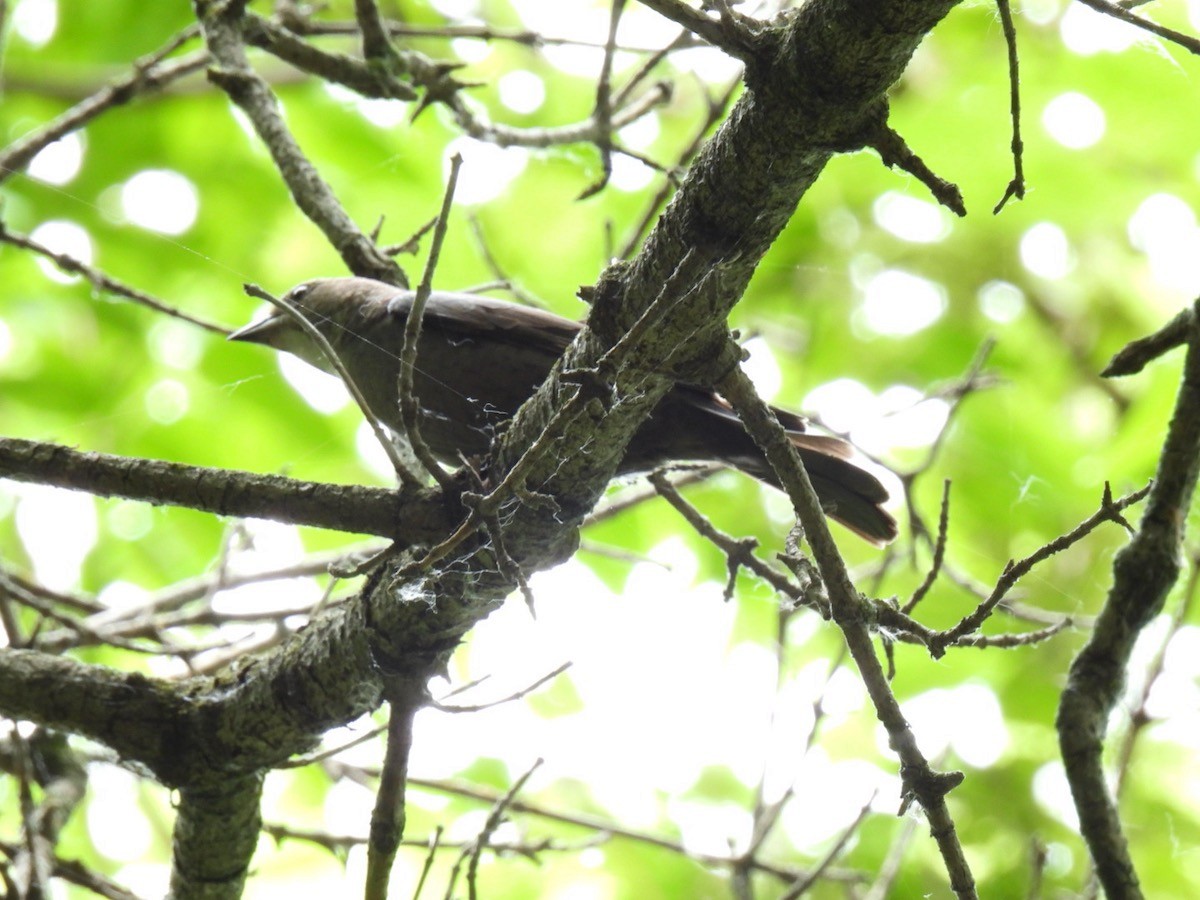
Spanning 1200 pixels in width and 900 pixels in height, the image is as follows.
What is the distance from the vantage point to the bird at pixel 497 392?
3.01 metres

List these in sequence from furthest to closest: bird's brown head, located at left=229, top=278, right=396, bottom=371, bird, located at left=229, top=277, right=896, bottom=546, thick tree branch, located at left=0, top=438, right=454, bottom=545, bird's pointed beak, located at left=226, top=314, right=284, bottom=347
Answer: bird's pointed beak, located at left=226, top=314, right=284, bottom=347 < bird's brown head, located at left=229, top=278, right=396, bottom=371 < bird, located at left=229, top=277, right=896, bottom=546 < thick tree branch, located at left=0, top=438, right=454, bottom=545

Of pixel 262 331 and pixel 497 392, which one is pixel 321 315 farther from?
pixel 497 392

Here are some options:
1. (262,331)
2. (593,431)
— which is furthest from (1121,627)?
(262,331)

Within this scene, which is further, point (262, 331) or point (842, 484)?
point (262, 331)

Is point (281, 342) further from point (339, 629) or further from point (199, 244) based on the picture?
point (339, 629)

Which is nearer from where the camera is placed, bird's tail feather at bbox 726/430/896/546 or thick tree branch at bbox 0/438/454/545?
thick tree branch at bbox 0/438/454/545

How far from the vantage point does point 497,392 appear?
3258 millimetres

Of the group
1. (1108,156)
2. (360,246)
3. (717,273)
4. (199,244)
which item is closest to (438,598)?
(717,273)

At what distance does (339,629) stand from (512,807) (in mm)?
1363

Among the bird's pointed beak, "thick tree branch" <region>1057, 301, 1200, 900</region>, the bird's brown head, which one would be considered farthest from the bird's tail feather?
the bird's pointed beak

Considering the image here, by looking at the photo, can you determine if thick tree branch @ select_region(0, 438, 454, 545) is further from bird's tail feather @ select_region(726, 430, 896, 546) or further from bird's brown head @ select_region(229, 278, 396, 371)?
bird's brown head @ select_region(229, 278, 396, 371)

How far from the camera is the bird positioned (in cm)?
301

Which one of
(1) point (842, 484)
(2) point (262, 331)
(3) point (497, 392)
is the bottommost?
(1) point (842, 484)

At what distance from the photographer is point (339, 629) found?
8.27 ft
